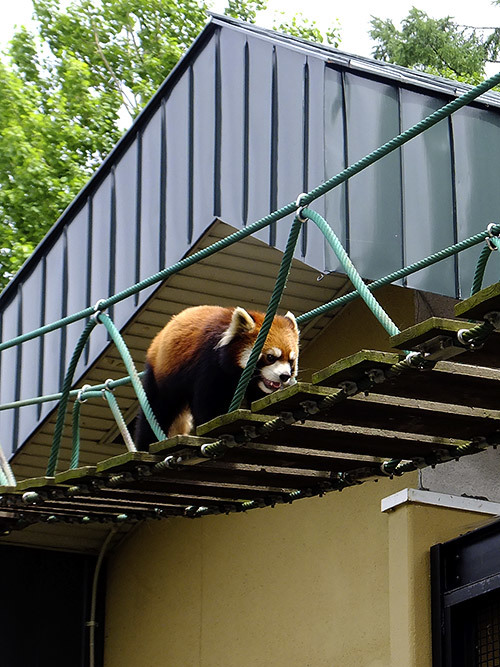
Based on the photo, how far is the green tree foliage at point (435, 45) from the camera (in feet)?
103

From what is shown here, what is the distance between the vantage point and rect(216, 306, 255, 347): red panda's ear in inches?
281

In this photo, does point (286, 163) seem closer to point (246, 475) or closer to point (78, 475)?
point (246, 475)

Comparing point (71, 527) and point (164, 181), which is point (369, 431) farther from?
point (71, 527)

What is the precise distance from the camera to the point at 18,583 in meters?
13.3

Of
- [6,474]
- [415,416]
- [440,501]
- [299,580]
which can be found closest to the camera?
[415,416]

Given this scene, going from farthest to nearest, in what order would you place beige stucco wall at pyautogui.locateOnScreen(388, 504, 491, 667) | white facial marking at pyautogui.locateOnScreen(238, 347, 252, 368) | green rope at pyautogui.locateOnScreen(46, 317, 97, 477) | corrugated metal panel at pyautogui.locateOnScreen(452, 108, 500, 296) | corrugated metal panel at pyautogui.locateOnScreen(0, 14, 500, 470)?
corrugated metal panel at pyautogui.locateOnScreen(452, 108, 500, 296) < corrugated metal panel at pyautogui.locateOnScreen(0, 14, 500, 470) < beige stucco wall at pyautogui.locateOnScreen(388, 504, 491, 667) < green rope at pyautogui.locateOnScreen(46, 317, 97, 477) < white facial marking at pyautogui.locateOnScreen(238, 347, 252, 368)

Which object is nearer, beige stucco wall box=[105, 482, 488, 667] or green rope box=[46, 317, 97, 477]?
green rope box=[46, 317, 97, 477]

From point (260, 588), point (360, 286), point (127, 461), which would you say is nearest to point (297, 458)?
point (127, 461)

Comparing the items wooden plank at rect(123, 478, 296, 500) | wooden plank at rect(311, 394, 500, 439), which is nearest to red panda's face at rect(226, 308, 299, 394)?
wooden plank at rect(123, 478, 296, 500)

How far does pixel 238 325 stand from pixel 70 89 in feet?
71.6

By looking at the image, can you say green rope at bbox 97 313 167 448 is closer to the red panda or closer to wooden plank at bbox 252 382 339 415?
the red panda

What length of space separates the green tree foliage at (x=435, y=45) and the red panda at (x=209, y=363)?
2441 cm

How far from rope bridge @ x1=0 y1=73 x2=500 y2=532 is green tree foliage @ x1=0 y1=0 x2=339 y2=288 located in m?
17.5

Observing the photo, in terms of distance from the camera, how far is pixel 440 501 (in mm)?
8844
